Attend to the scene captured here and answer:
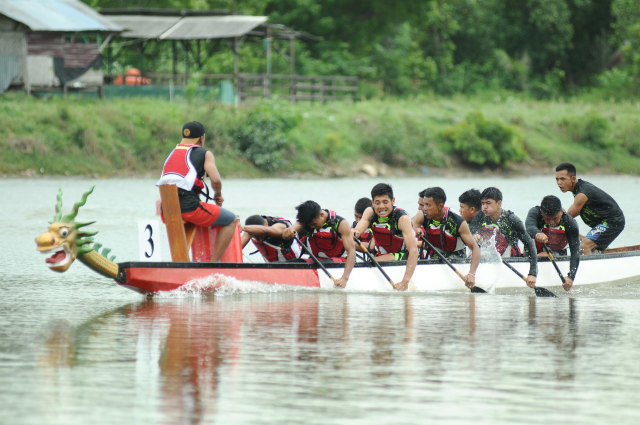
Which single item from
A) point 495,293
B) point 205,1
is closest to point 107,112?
point 205,1

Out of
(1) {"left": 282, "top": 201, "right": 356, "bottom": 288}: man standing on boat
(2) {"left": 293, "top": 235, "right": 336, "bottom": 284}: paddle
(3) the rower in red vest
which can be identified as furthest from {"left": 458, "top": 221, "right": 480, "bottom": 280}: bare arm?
(2) {"left": 293, "top": 235, "right": 336, "bottom": 284}: paddle

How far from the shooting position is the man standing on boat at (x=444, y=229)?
504 inches

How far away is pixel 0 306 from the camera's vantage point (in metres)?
11.7

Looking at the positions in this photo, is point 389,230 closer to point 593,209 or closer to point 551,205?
point 551,205

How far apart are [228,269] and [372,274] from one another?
6.07ft

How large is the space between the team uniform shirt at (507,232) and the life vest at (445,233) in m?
0.34

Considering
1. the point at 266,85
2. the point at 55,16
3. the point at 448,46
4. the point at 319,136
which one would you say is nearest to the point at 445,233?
the point at 319,136

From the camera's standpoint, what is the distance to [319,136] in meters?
38.4

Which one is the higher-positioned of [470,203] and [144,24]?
[144,24]

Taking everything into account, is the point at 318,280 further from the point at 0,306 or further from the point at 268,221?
the point at 0,306

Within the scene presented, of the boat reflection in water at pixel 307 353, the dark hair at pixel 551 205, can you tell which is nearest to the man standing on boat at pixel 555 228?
the dark hair at pixel 551 205

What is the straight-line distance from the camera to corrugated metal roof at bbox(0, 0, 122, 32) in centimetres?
3788

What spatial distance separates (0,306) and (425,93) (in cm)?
4273

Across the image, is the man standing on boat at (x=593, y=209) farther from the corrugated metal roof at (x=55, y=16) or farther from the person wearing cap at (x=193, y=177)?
the corrugated metal roof at (x=55, y=16)
